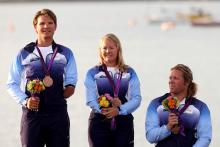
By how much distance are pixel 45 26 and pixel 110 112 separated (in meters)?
0.89

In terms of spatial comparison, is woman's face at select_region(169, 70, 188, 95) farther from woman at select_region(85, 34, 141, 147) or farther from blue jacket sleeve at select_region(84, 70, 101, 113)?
blue jacket sleeve at select_region(84, 70, 101, 113)

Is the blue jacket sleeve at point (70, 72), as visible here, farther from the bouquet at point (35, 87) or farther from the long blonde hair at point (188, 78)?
the long blonde hair at point (188, 78)

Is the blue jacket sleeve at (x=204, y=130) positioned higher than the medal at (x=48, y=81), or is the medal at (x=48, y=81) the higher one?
the medal at (x=48, y=81)

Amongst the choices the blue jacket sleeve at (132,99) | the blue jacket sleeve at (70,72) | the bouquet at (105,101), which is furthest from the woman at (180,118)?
the blue jacket sleeve at (70,72)

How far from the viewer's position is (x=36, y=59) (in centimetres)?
584

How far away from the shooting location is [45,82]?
5750 mm

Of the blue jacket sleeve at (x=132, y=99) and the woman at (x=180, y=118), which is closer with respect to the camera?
the woman at (x=180, y=118)

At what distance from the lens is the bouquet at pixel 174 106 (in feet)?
18.3

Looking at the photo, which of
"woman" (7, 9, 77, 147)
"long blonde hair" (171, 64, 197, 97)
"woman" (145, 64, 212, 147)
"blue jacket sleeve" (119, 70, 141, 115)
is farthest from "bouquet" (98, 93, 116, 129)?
"long blonde hair" (171, 64, 197, 97)

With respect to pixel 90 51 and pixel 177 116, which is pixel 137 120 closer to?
pixel 177 116

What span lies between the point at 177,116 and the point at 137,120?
20.6 feet

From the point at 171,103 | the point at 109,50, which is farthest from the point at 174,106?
the point at 109,50

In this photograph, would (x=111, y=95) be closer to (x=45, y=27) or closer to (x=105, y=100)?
(x=105, y=100)

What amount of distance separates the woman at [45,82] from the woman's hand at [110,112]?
1.06ft
